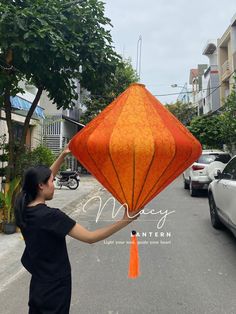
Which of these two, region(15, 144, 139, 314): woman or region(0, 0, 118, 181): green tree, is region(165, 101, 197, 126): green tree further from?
region(15, 144, 139, 314): woman

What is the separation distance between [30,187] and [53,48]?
467 centimetres

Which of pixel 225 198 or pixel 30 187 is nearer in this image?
pixel 30 187

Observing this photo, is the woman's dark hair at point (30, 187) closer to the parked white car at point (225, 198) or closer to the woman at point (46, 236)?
the woman at point (46, 236)

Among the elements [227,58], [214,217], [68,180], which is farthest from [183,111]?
[214,217]

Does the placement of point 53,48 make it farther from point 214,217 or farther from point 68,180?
point 68,180

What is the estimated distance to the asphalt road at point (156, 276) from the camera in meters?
4.33

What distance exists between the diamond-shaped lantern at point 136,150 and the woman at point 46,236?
182 mm

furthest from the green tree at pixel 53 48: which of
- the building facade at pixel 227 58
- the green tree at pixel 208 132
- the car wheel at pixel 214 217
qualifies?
the building facade at pixel 227 58

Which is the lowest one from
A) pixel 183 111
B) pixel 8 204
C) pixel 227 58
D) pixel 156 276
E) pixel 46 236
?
pixel 156 276

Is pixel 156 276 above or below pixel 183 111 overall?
below

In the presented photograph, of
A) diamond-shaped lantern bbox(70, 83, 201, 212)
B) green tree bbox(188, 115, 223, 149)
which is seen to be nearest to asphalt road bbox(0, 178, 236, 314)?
diamond-shaped lantern bbox(70, 83, 201, 212)

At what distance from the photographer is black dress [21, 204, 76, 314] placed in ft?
7.63

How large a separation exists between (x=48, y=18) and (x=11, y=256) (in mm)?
3941

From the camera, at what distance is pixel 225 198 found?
7.03m
